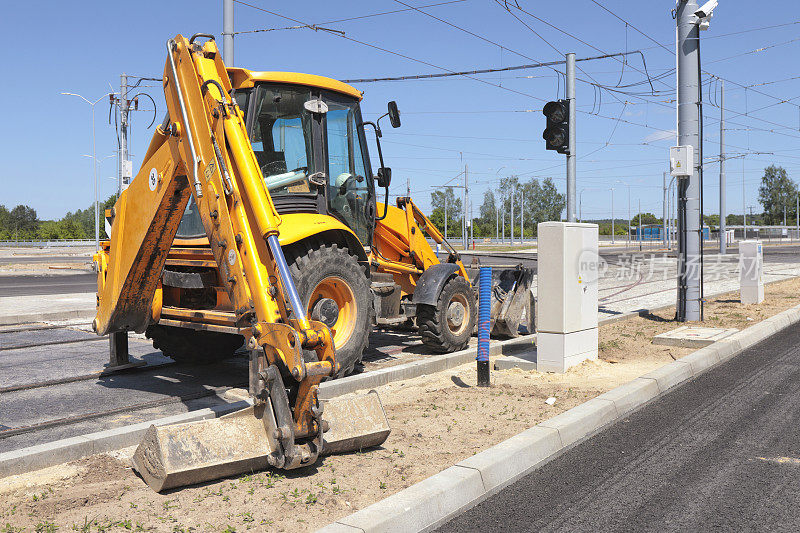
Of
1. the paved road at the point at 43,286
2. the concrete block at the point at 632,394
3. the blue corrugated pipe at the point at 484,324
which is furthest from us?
the paved road at the point at 43,286

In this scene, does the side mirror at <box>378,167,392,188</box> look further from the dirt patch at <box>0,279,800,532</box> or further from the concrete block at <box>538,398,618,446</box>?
the concrete block at <box>538,398,618,446</box>

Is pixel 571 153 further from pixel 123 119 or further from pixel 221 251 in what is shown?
pixel 123 119

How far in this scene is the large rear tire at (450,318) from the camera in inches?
360

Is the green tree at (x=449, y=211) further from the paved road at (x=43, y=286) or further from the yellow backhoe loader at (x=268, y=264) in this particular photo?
the yellow backhoe loader at (x=268, y=264)

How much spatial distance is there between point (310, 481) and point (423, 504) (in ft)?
2.64

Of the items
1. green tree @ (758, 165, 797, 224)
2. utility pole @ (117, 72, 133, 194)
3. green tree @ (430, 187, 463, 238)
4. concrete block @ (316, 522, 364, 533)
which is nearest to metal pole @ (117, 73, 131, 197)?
utility pole @ (117, 72, 133, 194)

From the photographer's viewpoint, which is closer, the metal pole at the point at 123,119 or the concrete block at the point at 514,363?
the concrete block at the point at 514,363

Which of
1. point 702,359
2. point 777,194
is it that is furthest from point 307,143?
point 777,194

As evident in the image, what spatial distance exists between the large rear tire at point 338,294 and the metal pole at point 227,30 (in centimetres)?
695

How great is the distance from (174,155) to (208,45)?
0.90 metres

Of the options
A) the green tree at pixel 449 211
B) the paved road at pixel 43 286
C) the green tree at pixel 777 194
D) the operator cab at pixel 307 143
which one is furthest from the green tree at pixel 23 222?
the green tree at pixel 777 194

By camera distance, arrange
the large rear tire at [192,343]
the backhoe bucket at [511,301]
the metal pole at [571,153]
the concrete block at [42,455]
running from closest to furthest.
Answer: the concrete block at [42,455] < the large rear tire at [192,343] < the backhoe bucket at [511,301] < the metal pole at [571,153]

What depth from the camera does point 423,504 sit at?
4.08 metres

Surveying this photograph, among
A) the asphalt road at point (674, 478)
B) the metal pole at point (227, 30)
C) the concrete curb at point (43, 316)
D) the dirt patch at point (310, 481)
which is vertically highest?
the metal pole at point (227, 30)
